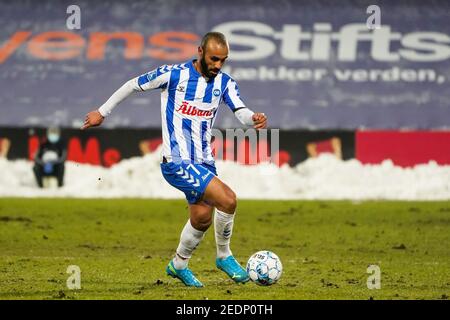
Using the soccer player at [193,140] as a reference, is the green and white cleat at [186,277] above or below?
below

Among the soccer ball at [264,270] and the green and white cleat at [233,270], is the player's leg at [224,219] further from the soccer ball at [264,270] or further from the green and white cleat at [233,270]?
the soccer ball at [264,270]

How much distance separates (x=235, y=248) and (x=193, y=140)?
4.12 metres

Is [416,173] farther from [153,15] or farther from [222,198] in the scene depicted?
[222,198]

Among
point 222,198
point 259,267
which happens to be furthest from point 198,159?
point 259,267

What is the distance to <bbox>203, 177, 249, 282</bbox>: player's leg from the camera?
9.03m

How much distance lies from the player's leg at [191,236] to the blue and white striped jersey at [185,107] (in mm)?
431

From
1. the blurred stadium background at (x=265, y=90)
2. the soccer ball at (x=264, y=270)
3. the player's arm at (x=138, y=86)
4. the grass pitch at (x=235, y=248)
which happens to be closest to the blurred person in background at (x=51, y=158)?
the blurred stadium background at (x=265, y=90)

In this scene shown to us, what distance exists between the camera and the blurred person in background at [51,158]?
18719mm

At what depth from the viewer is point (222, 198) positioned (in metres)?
9.03

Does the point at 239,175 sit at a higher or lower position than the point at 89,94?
lower

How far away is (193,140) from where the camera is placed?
30.3ft

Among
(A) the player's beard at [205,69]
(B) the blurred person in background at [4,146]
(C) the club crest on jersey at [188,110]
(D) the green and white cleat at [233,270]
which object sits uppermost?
(A) the player's beard at [205,69]

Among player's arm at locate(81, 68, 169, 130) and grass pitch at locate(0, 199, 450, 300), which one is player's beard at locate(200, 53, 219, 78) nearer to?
player's arm at locate(81, 68, 169, 130)
